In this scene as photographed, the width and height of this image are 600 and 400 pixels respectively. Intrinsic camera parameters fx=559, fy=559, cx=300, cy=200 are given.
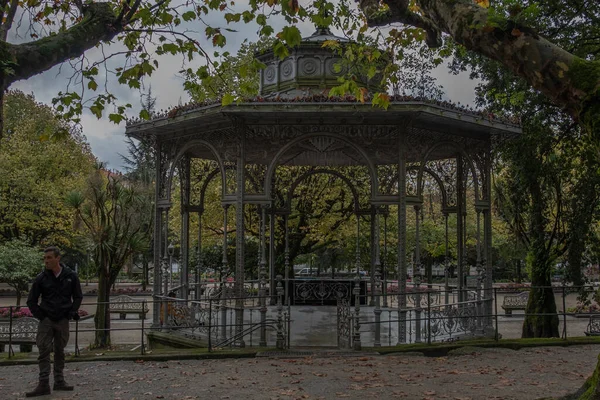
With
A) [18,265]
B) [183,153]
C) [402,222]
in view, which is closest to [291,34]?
[402,222]

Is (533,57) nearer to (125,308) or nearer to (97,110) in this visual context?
(97,110)

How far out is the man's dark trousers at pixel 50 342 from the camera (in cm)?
721

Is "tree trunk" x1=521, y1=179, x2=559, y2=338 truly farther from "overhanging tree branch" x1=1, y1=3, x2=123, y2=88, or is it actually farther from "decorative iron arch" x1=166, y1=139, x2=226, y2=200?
"overhanging tree branch" x1=1, y1=3, x2=123, y2=88

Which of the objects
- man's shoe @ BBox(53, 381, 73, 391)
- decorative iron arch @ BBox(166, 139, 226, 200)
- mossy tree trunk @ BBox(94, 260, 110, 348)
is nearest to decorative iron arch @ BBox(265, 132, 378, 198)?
decorative iron arch @ BBox(166, 139, 226, 200)

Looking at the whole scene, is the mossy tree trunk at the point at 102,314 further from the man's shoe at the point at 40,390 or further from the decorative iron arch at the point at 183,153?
the man's shoe at the point at 40,390

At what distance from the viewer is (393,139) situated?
12.4 meters

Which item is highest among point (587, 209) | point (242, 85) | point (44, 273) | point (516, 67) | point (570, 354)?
point (242, 85)

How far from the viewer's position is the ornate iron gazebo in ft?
36.3

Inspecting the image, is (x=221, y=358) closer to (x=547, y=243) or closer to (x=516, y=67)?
(x=516, y=67)

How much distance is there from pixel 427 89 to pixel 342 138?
1987 millimetres

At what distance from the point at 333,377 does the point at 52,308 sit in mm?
4003

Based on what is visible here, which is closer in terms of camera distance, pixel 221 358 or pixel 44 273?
pixel 44 273

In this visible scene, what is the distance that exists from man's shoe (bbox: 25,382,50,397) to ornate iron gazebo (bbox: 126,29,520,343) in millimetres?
4348

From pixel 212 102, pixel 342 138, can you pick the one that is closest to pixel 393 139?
pixel 342 138
